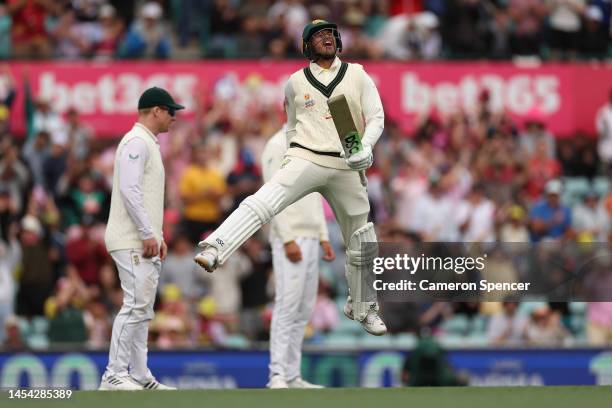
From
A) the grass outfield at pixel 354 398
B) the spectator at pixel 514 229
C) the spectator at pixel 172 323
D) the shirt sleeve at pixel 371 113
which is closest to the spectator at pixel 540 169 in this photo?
the spectator at pixel 514 229

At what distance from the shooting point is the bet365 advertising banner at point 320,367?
1744 centimetres

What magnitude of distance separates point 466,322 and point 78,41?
7195 millimetres

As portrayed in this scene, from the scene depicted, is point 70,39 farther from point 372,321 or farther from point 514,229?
point 372,321

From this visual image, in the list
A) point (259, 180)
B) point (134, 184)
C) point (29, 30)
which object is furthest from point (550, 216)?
point (134, 184)

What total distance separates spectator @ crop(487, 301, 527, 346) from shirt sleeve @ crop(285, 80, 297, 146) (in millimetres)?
7644

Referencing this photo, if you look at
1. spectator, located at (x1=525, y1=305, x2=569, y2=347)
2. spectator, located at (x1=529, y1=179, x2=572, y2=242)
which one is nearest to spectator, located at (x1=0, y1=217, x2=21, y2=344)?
spectator, located at (x1=525, y1=305, x2=569, y2=347)

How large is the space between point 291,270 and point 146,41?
10391 millimetres

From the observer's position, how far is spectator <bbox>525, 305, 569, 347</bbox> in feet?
61.3

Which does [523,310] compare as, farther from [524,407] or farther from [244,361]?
[524,407]

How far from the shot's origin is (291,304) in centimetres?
1291

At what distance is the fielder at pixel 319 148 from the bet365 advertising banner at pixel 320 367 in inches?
238

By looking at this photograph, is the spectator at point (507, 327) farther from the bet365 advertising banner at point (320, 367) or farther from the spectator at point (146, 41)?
the spectator at point (146, 41)

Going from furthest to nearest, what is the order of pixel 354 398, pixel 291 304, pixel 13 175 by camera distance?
pixel 13 175 < pixel 291 304 < pixel 354 398

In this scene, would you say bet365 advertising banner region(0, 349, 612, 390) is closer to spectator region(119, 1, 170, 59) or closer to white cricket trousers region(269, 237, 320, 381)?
white cricket trousers region(269, 237, 320, 381)
